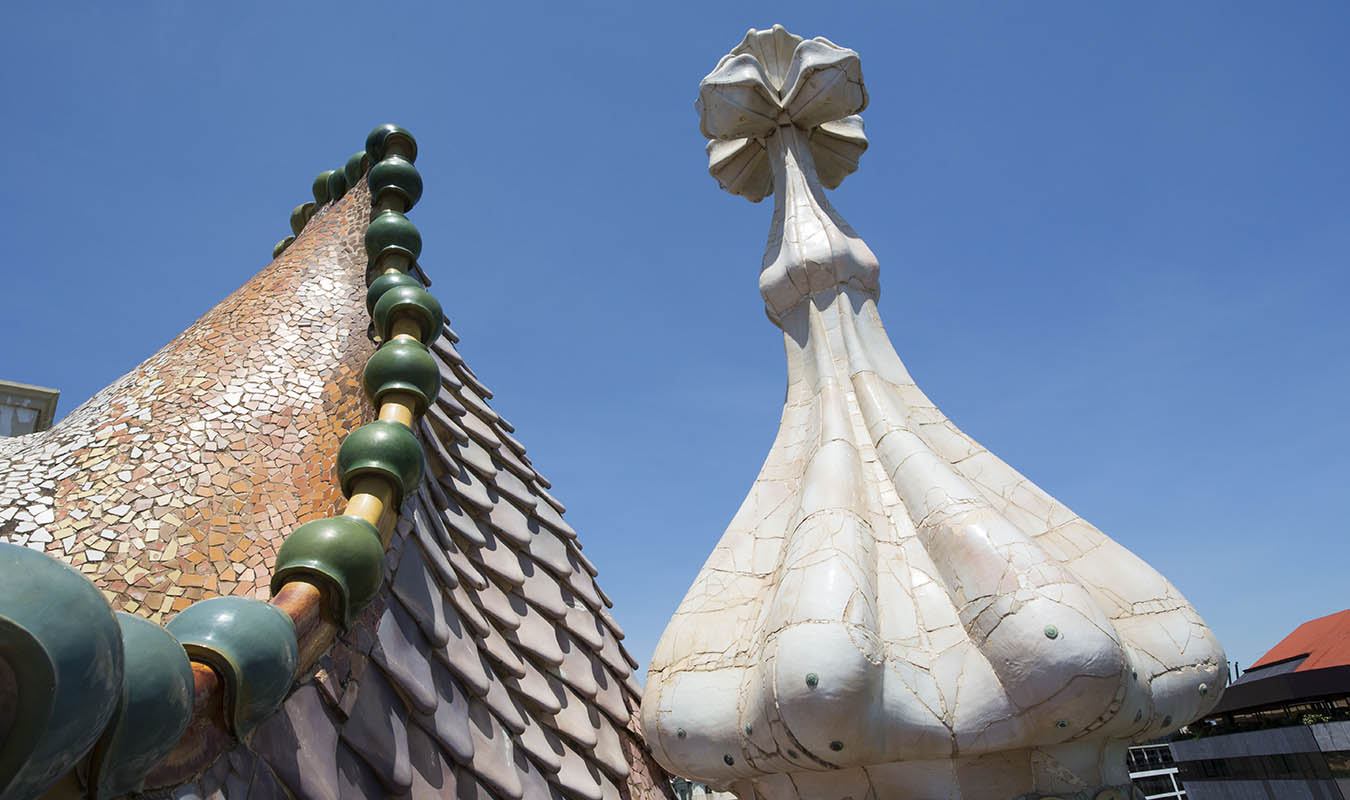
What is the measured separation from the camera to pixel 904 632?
147 inches

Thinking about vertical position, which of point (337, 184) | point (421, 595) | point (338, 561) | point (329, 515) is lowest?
point (338, 561)

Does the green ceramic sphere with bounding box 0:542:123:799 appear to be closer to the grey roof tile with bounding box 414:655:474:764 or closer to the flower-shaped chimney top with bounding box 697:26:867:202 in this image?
the grey roof tile with bounding box 414:655:474:764

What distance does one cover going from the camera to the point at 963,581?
3723 mm

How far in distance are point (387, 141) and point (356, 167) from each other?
47cm

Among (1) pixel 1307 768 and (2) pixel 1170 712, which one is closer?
(2) pixel 1170 712

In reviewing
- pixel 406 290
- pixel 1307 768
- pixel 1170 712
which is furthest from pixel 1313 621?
pixel 406 290

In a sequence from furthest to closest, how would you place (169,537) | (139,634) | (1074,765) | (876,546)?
1. (876,546)
2. (1074,765)
3. (169,537)
4. (139,634)

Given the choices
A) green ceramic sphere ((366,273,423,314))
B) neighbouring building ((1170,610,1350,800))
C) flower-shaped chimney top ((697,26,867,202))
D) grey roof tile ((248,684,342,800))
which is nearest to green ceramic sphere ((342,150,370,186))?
green ceramic sphere ((366,273,423,314))

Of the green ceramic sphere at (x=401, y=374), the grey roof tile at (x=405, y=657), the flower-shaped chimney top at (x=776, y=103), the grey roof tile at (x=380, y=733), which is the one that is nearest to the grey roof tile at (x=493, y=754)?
the grey roof tile at (x=405, y=657)

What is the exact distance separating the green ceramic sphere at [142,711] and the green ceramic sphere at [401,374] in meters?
1.71

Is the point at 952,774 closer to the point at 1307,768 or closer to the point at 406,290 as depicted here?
the point at 406,290

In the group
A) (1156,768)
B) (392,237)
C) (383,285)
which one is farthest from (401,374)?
(1156,768)

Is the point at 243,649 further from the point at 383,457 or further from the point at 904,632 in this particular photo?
the point at 904,632

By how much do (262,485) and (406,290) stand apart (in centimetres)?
99
